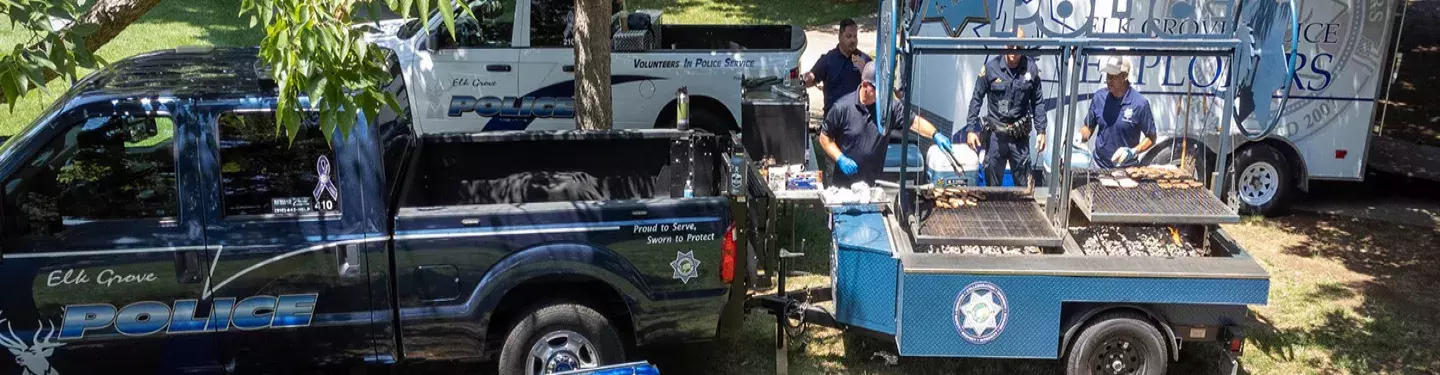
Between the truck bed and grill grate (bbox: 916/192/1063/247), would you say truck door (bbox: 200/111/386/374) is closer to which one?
grill grate (bbox: 916/192/1063/247)

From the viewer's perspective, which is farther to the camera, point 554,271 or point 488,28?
point 488,28

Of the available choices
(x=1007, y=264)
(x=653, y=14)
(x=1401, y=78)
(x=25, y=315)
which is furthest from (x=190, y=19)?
(x=1401, y=78)

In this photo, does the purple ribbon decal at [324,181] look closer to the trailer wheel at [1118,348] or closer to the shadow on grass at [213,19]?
the trailer wheel at [1118,348]

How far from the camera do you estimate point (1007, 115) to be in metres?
8.59

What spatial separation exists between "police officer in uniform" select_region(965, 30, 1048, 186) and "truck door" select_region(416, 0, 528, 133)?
157 inches

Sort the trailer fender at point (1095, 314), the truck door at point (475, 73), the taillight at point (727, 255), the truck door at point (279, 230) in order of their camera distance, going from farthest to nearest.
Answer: the truck door at point (475, 73), the trailer fender at point (1095, 314), the taillight at point (727, 255), the truck door at point (279, 230)

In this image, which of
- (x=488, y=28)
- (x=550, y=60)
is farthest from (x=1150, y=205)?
(x=488, y=28)

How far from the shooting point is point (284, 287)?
5.45 meters

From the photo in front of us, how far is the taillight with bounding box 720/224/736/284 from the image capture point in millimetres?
5668

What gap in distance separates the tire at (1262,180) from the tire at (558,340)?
6.43 m

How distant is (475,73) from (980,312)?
18.6ft

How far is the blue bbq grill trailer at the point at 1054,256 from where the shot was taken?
19.4ft

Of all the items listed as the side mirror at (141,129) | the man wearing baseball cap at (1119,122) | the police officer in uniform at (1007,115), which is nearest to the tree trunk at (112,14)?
the side mirror at (141,129)

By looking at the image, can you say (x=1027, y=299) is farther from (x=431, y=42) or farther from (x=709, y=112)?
(x=431, y=42)
